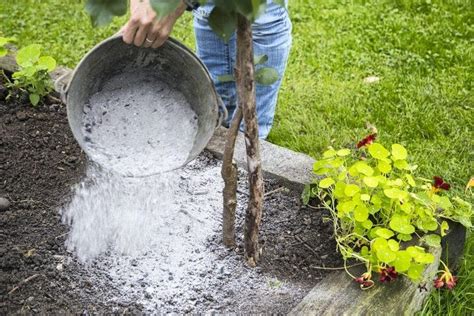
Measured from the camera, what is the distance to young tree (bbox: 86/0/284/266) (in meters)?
1.55

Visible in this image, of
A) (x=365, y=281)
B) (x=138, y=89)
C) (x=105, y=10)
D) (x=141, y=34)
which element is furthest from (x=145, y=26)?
(x=365, y=281)

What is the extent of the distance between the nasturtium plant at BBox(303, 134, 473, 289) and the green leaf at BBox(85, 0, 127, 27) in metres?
0.92

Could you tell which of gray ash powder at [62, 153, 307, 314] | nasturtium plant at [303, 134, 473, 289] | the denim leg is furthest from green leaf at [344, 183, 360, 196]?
the denim leg

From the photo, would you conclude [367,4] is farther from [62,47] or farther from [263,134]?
[62,47]

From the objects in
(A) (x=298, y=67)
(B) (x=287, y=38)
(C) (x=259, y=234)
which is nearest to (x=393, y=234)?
(C) (x=259, y=234)

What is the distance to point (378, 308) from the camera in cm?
204

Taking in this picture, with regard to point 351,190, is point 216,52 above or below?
below

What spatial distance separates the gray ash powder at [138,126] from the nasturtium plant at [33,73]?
570 millimetres

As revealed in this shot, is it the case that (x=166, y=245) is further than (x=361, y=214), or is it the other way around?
(x=166, y=245)

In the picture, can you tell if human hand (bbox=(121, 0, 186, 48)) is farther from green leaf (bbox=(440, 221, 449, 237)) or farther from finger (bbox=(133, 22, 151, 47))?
green leaf (bbox=(440, 221, 449, 237))

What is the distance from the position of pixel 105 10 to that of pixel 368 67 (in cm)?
256

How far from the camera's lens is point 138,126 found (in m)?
2.37

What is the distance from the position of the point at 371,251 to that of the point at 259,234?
17.7 inches

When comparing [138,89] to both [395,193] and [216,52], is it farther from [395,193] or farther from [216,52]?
[395,193]
